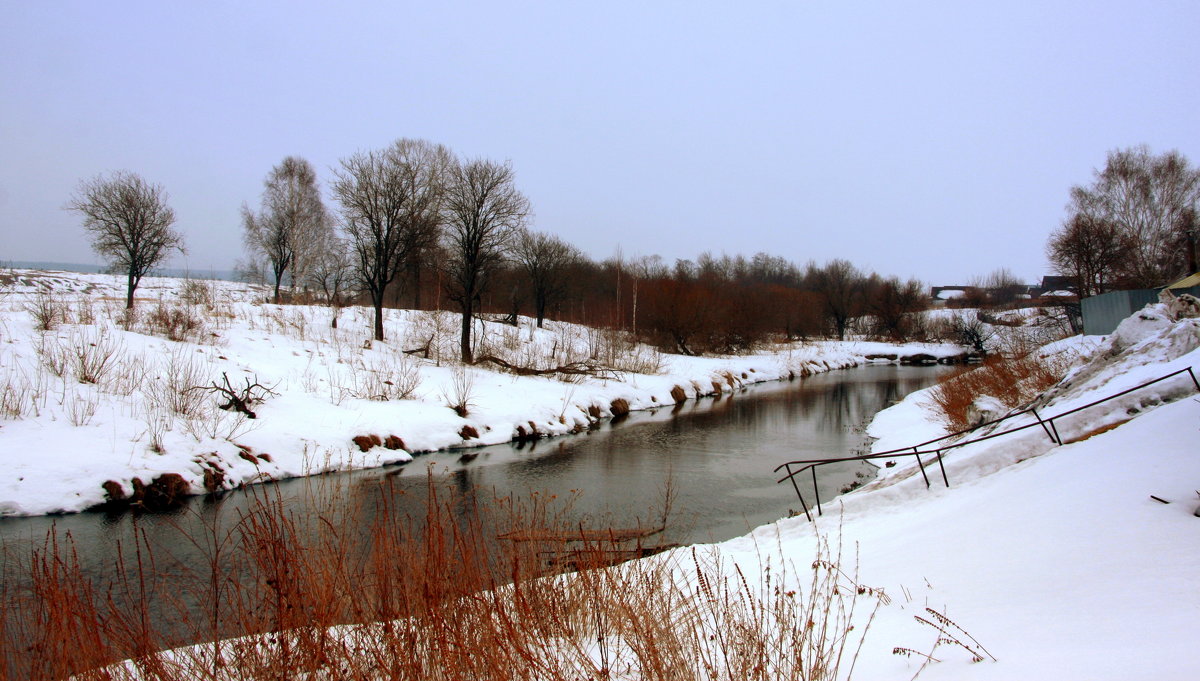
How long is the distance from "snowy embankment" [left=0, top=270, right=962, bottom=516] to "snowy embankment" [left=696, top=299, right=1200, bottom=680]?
554cm

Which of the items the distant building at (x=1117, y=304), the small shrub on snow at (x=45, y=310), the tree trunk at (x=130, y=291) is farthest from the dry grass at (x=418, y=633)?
the distant building at (x=1117, y=304)

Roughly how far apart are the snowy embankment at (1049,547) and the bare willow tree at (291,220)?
36.6m

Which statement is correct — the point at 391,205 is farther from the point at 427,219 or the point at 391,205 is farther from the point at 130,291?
the point at 130,291

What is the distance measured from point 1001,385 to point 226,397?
20.1 meters

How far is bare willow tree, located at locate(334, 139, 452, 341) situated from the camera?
26.7 meters

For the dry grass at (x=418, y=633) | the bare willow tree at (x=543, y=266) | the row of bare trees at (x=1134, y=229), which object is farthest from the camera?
the bare willow tree at (x=543, y=266)

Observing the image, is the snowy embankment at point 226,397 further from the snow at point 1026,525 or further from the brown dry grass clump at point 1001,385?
the brown dry grass clump at point 1001,385

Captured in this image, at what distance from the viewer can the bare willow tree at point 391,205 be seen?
1053 inches

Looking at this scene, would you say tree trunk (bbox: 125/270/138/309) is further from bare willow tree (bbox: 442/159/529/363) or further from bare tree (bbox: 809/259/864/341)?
bare tree (bbox: 809/259/864/341)

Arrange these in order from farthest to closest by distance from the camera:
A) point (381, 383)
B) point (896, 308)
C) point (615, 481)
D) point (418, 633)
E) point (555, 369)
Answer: point (896, 308)
point (555, 369)
point (381, 383)
point (615, 481)
point (418, 633)

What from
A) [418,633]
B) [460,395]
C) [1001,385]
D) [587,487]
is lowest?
[587,487]

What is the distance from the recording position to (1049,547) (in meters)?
4.39

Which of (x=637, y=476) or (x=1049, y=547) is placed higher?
(x=1049, y=547)

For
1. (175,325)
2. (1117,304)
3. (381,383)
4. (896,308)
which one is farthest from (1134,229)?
(175,325)
